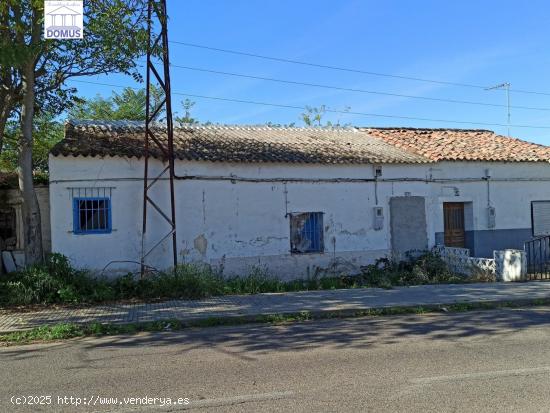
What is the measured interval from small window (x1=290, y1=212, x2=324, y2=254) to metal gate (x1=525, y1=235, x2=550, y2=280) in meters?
6.32

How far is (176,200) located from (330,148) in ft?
17.8

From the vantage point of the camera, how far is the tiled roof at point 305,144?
524 inches

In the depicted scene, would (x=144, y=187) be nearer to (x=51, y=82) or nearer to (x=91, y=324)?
(x=51, y=82)

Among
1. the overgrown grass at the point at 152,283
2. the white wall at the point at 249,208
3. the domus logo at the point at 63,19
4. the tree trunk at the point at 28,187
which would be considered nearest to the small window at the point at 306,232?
the white wall at the point at 249,208

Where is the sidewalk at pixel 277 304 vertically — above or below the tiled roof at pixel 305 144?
below

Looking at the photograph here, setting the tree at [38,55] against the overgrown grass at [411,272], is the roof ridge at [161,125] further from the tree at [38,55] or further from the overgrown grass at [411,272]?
the overgrown grass at [411,272]

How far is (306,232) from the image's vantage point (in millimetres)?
14656

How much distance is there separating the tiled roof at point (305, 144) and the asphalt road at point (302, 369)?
20.0 feet

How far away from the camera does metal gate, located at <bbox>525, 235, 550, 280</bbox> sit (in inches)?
618

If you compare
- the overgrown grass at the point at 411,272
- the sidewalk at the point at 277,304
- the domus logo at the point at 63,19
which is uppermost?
the domus logo at the point at 63,19

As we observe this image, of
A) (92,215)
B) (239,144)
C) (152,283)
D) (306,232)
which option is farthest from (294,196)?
(92,215)

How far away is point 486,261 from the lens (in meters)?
14.4

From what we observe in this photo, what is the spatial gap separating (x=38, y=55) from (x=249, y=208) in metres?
6.17

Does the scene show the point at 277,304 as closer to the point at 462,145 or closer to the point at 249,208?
the point at 249,208
